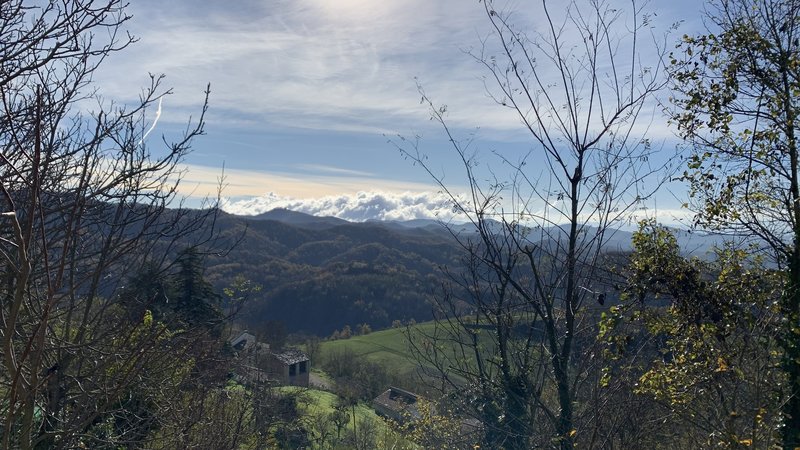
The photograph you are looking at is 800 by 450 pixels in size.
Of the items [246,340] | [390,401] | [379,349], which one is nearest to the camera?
[246,340]

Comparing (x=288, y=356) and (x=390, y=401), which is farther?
(x=390, y=401)

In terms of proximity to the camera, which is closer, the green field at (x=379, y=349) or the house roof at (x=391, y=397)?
the house roof at (x=391, y=397)

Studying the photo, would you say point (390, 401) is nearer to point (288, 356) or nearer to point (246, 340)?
point (288, 356)

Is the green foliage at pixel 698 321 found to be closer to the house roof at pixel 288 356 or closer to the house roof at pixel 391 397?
the house roof at pixel 288 356

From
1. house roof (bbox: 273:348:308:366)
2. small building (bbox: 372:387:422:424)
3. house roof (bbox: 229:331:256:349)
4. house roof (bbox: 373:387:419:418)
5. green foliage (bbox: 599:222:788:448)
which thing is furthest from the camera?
house roof (bbox: 373:387:419:418)

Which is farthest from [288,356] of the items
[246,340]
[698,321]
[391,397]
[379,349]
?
[698,321]

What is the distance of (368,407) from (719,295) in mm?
41646

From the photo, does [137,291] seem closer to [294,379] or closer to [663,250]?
A: [663,250]

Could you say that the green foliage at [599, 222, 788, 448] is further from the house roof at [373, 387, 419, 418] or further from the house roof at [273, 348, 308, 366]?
the house roof at [373, 387, 419, 418]

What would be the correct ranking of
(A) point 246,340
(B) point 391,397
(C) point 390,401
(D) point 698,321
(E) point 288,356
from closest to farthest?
(D) point 698,321, (A) point 246,340, (E) point 288,356, (C) point 390,401, (B) point 391,397

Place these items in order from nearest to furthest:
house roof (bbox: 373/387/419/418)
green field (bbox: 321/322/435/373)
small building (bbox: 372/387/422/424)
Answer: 1. small building (bbox: 372/387/422/424)
2. house roof (bbox: 373/387/419/418)
3. green field (bbox: 321/322/435/373)

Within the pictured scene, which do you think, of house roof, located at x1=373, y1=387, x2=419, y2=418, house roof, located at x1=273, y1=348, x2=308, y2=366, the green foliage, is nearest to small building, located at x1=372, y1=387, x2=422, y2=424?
house roof, located at x1=373, y1=387, x2=419, y2=418

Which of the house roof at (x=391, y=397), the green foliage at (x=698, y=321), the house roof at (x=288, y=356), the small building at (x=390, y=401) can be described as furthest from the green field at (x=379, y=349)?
the green foliage at (x=698, y=321)

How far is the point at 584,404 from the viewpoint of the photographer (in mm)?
5277
